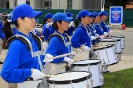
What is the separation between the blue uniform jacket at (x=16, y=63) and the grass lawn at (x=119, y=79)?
4.32 metres

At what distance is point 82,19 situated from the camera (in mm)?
7656

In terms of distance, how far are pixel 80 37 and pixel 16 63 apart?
13.3ft

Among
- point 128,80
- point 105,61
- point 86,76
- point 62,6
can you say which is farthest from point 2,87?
point 62,6

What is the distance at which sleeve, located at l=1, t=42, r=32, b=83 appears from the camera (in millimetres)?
3225

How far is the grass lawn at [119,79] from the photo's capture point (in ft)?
24.7

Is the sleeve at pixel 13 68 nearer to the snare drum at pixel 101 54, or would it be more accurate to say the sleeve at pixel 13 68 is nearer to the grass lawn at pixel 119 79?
the snare drum at pixel 101 54

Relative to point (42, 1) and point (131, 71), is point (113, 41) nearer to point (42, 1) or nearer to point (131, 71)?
point (131, 71)

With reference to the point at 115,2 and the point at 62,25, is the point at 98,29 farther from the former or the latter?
the point at 115,2

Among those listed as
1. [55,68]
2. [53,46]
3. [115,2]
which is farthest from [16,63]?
[115,2]

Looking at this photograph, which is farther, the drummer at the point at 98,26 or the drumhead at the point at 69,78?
the drummer at the point at 98,26

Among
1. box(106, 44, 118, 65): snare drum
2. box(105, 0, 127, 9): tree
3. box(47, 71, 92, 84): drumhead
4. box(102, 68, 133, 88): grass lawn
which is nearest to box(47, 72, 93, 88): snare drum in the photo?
box(47, 71, 92, 84): drumhead

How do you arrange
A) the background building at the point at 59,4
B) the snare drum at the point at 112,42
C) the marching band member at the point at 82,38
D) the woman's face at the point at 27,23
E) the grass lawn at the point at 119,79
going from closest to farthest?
the woman's face at the point at 27,23 → the marching band member at the point at 82,38 → the grass lawn at the point at 119,79 → the snare drum at the point at 112,42 → the background building at the point at 59,4

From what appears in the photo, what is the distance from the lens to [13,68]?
322 cm

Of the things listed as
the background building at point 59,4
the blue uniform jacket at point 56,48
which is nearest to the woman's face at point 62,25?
the blue uniform jacket at point 56,48
